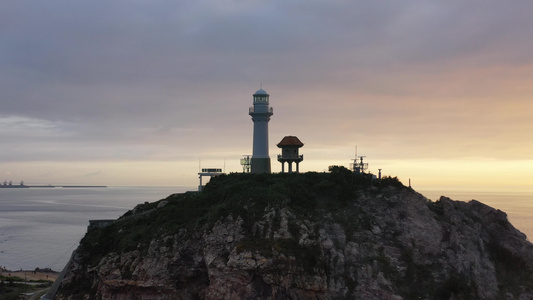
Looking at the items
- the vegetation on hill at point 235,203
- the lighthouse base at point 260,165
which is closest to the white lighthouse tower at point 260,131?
the lighthouse base at point 260,165

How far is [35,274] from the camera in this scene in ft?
283

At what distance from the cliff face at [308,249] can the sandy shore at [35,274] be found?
37644mm

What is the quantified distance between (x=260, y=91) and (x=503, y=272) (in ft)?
125

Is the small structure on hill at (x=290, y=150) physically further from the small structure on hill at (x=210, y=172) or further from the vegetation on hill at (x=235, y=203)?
the small structure on hill at (x=210, y=172)

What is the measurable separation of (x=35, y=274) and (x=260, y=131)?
53.5 m

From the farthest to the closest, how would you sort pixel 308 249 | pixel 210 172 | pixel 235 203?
1. pixel 210 172
2. pixel 235 203
3. pixel 308 249

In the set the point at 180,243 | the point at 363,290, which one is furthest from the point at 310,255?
the point at 180,243

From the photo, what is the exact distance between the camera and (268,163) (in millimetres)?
→ 66312

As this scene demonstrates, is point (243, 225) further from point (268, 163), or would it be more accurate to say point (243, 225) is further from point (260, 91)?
point (260, 91)

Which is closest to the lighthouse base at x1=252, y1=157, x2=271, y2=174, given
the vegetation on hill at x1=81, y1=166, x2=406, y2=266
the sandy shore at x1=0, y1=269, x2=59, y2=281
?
the vegetation on hill at x1=81, y1=166, x2=406, y2=266

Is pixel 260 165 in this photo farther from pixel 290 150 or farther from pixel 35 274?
pixel 35 274

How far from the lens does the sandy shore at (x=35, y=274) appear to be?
82750 millimetres

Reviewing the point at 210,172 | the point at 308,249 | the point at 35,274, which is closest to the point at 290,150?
the point at 210,172

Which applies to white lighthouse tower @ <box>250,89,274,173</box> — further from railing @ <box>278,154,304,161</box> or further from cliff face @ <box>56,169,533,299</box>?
cliff face @ <box>56,169,533,299</box>
